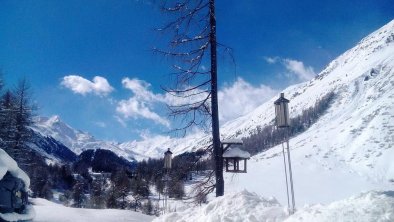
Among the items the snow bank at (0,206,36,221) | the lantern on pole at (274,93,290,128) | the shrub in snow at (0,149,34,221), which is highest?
the lantern on pole at (274,93,290,128)

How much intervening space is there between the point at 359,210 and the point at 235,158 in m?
9.18

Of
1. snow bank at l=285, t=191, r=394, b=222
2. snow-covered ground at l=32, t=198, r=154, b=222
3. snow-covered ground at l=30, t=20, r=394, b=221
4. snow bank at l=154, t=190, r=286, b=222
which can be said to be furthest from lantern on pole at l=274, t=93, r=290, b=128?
snow-covered ground at l=32, t=198, r=154, b=222

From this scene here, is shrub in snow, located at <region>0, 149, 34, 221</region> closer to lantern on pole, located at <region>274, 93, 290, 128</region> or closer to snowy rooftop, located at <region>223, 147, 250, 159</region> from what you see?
lantern on pole, located at <region>274, 93, 290, 128</region>

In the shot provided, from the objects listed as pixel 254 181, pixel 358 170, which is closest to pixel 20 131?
pixel 254 181

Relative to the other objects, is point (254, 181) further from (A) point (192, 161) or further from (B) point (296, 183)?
(A) point (192, 161)

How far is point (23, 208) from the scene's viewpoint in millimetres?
7188

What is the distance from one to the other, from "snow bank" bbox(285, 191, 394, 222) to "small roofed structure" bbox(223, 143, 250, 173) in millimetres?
8093

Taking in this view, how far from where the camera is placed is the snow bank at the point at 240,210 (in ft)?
23.9

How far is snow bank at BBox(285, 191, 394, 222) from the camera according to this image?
5.23 m

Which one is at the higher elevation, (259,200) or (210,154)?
(210,154)

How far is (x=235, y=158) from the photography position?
1455 cm

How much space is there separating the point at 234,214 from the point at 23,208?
152 inches

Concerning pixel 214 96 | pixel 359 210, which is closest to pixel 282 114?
pixel 214 96

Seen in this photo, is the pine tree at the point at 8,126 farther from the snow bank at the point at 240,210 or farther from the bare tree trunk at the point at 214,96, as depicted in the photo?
the snow bank at the point at 240,210
